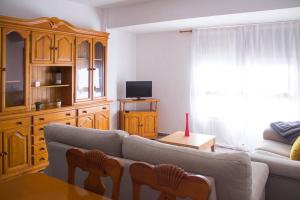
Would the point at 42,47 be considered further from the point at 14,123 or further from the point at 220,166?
the point at 220,166

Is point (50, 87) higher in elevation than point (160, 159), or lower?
higher

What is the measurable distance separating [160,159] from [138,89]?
368 centimetres

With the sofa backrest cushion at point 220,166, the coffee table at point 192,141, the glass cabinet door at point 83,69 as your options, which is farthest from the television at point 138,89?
the sofa backrest cushion at point 220,166

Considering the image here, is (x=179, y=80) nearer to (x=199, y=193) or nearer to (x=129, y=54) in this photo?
(x=129, y=54)

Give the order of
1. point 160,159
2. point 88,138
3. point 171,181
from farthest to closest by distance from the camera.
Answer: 1. point 88,138
2. point 160,159
3. point 171,181

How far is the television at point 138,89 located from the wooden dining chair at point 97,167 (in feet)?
12.7

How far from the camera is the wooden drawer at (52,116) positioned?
3.56 metres

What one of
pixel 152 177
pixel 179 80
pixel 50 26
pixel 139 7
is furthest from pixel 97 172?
pixel 179 80

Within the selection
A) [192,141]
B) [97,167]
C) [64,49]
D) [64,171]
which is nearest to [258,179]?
[97,167]

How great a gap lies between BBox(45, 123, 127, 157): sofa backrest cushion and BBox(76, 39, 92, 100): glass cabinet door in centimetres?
→ 182

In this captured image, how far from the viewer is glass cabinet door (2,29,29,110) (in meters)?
3.25

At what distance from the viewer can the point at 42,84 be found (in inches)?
157

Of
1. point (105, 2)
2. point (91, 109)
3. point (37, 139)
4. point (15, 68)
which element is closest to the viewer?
point (15, 68)

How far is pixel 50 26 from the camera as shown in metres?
3.67
